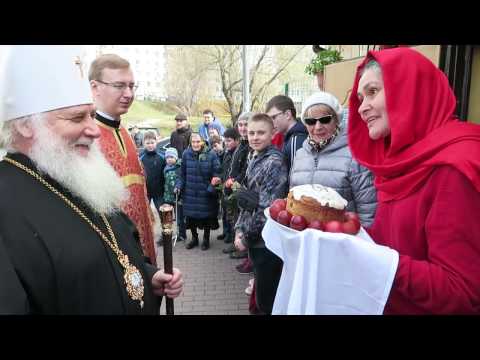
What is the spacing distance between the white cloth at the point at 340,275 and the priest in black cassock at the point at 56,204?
2.61ft

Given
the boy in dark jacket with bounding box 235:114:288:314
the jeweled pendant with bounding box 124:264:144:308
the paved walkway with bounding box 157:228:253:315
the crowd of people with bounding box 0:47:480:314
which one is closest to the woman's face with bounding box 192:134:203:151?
the paved walkway with bounding box 157:228:253:315

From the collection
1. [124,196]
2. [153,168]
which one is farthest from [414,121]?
[153,168]

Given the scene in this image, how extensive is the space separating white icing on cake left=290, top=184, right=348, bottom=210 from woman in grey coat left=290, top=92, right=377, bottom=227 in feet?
1.94

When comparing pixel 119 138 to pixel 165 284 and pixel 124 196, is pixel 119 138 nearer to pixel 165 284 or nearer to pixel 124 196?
pixel 124 196

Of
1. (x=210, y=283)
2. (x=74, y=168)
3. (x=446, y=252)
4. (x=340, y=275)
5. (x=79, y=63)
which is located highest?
(x=79, y=63)

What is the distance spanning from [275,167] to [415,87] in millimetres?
1835

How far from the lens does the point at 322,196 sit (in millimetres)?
2016

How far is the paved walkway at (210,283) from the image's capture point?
14.2 feet

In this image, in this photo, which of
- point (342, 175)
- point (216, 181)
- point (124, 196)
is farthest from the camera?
point (216, 181)

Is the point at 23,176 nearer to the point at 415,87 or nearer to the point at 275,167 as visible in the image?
the point at 415,87

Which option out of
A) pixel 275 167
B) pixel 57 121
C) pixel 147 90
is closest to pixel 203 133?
pixel 275 167

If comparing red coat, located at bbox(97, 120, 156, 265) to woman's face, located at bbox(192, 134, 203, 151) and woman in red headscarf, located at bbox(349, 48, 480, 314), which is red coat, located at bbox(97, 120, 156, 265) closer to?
woman in red headscarf, located at bbox(349, 48, 480, 314)

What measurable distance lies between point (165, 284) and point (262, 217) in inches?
57.3

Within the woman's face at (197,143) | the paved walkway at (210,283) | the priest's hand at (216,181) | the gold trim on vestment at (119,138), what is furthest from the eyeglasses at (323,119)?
the woman's face at (197,143)
